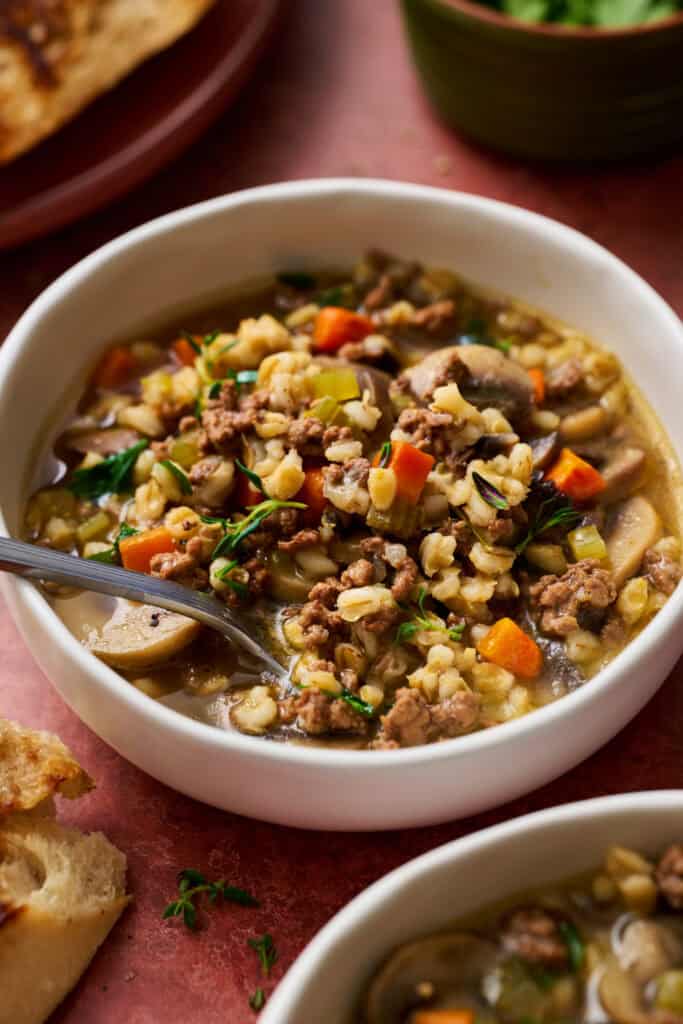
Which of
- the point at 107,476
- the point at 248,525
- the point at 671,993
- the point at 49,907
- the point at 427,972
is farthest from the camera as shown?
the point at 107,476

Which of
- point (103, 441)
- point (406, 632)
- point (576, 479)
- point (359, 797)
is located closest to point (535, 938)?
point (359, 797)

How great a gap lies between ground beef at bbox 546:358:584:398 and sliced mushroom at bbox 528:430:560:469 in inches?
7.7

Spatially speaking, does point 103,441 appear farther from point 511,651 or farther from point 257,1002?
point 257,1002

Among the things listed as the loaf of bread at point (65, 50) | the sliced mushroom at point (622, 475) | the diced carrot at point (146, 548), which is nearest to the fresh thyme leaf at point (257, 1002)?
the diced carrot at point (146, 548)

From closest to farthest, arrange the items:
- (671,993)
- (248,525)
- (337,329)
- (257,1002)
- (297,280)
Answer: (671,993), (257,1002), (248,525), (337,329), (297,280)

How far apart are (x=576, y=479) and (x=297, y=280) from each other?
1207 mm

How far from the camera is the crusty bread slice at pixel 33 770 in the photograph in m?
3.03

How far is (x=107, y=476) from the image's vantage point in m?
3.67

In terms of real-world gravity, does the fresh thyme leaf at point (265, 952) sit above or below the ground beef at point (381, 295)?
below

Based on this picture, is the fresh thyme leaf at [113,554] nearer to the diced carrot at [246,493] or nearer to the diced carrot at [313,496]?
the diced carrot at [246,493]

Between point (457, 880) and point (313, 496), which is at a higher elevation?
point (313, 496)

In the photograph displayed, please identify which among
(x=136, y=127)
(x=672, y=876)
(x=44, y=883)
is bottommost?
(x=44, y=883)

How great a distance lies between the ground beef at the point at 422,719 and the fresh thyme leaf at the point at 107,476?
1076 millimetres

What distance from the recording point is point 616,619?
3.30m
